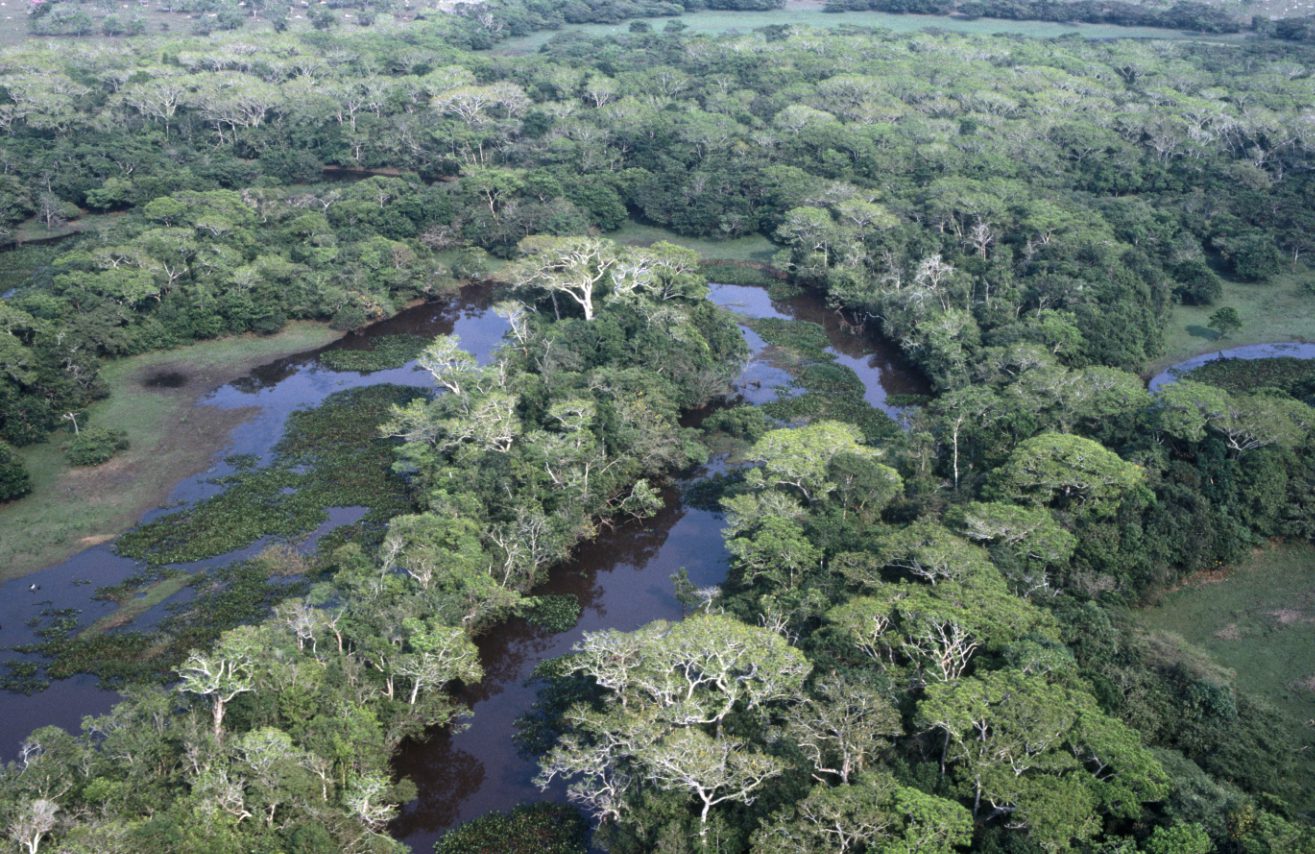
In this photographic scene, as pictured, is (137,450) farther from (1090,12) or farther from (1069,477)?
(1090,12)

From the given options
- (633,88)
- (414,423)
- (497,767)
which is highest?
(633,88)

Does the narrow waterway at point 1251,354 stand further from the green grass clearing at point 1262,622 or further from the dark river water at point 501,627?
the green grass clearing at point 1262,622

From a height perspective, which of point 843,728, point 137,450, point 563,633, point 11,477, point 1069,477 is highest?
point 1069,477

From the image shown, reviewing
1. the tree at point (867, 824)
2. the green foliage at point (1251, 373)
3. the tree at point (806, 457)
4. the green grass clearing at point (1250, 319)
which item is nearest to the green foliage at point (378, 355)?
the tree at point (806, 457)

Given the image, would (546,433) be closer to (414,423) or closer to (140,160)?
(414,423)

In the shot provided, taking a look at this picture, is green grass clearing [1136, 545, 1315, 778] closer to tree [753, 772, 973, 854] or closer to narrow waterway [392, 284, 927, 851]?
tree [753, 772, 973, 854]

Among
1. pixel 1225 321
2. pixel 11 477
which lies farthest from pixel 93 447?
pixel 1225 321


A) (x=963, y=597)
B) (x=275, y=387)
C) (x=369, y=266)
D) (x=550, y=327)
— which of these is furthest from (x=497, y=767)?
(x=369, y=266)
